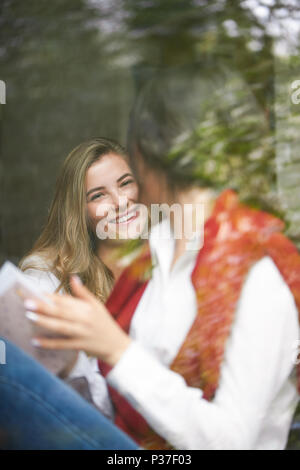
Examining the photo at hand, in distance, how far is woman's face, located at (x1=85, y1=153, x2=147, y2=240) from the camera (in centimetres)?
137

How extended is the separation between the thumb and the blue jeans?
0.21 metres

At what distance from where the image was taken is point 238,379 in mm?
1268

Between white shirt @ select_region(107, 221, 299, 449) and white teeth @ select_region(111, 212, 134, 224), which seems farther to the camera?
white teeth @ select_region(111, 212, 134, 224)

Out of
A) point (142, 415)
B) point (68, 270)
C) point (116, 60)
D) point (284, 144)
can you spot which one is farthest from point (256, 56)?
point (142, 415)

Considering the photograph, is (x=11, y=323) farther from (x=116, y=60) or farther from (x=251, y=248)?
(x=116, y=60)

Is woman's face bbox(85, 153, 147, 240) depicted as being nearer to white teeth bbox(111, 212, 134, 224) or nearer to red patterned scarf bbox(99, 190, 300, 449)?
white teeth bbox(111, 212, 134, 224)

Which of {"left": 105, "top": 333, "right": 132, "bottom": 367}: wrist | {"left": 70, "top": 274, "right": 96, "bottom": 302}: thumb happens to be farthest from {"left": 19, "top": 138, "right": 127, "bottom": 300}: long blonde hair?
{"left": 105, "top": 333, "right": 132, "bottom": 367}: wrist

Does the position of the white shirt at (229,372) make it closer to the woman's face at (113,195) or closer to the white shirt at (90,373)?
the white shirt at (90,373)

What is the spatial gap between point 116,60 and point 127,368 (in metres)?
0.83

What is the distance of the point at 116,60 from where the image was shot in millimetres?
1406

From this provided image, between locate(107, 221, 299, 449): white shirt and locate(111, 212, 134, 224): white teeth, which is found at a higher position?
locate(111, 212, 134, 224): white teeth

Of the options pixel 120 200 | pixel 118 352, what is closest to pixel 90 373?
pixel 118 352

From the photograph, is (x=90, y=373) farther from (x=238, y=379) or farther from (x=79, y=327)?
(x=238, y=379)

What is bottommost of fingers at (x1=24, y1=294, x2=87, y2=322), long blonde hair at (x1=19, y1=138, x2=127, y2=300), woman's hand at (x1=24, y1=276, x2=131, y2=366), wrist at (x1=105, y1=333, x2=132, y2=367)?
wrist at (x1=105, y1=333, x2=132, y2=367)
